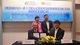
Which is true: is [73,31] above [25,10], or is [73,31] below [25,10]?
below

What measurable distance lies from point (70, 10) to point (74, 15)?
0.70 feet

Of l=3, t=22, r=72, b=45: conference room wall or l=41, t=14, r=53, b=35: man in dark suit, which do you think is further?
l=3, t=22, r=72, b=45: conference room wall

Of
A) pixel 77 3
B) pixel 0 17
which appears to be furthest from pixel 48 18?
pixel 0 17

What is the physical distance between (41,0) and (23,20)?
2.79 feet

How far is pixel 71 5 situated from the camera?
6117mm

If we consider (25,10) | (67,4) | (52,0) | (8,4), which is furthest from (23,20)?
(67,4)

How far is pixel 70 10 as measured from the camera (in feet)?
20.0

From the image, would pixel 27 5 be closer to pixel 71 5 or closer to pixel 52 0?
pixel 52 0

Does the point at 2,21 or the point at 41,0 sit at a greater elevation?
the point at 41,0

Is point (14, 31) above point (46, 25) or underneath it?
underneath

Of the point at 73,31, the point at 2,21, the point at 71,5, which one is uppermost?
the point at 71,5

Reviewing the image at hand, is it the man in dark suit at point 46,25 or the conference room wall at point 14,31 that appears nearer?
the man in dark suit at point 46,25

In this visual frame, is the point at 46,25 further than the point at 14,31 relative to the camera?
No

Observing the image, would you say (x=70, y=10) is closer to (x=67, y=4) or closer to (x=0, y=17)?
(x=67, y=4)
